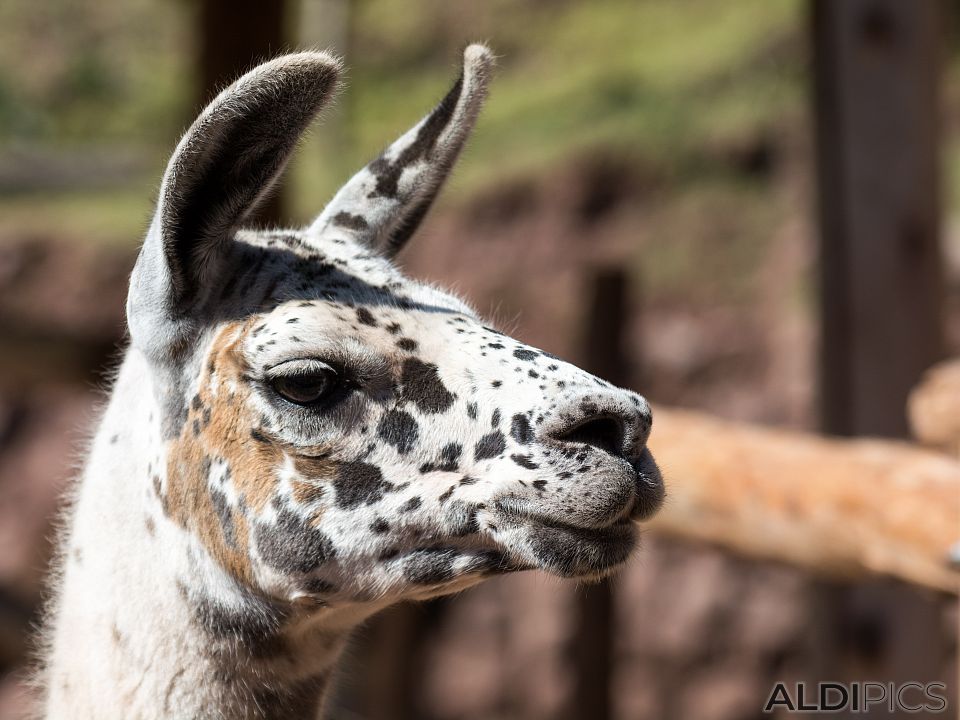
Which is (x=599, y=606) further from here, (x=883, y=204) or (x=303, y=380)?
(x=303, y=380)

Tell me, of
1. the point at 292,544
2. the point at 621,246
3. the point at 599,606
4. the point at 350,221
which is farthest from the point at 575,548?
the point at 621,246

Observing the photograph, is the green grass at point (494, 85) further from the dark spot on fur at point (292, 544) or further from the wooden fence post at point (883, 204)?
the dark spot on fur at point (292, 544)

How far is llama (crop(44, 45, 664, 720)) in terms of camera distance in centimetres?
195

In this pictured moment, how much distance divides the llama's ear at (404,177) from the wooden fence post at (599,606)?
3271 millimetres

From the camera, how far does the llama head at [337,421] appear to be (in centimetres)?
194

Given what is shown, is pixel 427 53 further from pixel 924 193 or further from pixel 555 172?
pixel 924 193

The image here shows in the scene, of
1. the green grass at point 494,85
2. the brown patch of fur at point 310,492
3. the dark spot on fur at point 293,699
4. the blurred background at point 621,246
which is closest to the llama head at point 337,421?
the brown patch of fur at point 310,492

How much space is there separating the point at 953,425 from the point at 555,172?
8578mm

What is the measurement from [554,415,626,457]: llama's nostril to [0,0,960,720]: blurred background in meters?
2.23

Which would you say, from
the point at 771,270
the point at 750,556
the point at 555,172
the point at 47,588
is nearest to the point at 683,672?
the point at 771,270

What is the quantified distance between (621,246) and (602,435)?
9.10 metres

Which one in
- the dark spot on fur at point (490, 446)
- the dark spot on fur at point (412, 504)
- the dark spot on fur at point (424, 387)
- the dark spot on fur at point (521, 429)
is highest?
the dark spot on fur at point (424, 387)

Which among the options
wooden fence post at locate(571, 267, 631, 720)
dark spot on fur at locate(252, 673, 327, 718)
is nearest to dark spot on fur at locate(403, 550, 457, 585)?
dark spot on fur at locate(252, 673, 327, 718)

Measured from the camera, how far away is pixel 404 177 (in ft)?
8.18
